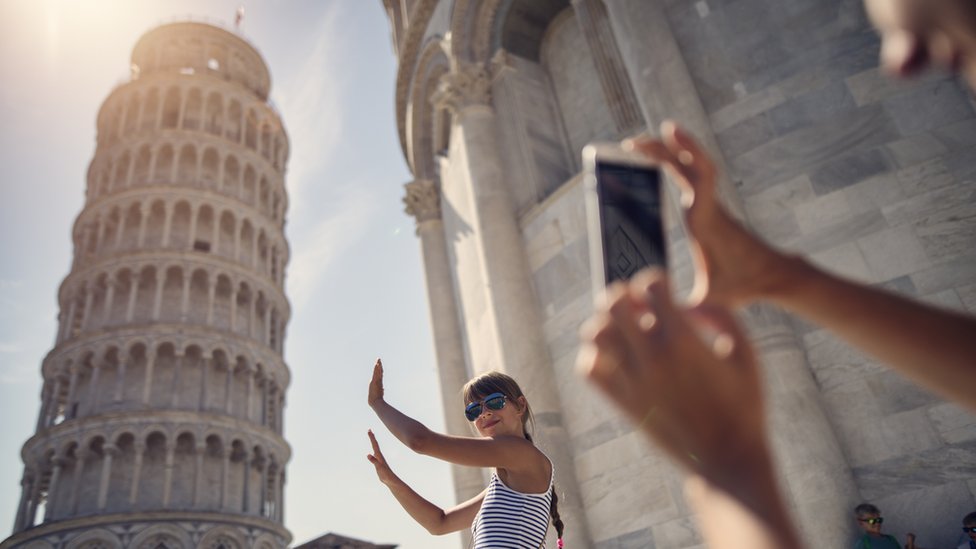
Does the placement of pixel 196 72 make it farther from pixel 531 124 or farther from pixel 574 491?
pixel 574 491

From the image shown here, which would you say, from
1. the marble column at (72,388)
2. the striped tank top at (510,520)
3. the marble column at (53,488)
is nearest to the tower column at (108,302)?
the marble column at (72,388)

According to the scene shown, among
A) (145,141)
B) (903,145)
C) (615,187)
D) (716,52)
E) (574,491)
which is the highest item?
(145,141)

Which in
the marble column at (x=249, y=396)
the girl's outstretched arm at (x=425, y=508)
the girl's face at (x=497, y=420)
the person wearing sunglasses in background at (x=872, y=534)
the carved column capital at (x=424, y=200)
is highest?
the marble column at (x=249, y=396)

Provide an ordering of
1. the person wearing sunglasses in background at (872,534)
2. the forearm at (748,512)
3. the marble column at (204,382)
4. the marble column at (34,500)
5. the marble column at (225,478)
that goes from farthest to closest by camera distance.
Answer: the marble column at (204,382), the marble column at (225,478), the marble column at (34,500), the person wearing sunglasses in background at (872,534), the forearm at (748,512)

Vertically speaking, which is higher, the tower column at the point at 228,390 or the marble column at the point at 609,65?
the tower column at the point at 228,390

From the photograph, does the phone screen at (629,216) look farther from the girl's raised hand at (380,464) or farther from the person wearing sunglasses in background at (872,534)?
the person wearing sunglasses in background at (872,534)

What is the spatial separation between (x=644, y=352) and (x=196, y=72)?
44.1 m

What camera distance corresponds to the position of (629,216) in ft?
3.96

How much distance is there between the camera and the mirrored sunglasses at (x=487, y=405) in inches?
100

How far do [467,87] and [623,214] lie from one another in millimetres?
10713

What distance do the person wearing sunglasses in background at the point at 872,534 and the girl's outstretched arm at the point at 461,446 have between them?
4.24m

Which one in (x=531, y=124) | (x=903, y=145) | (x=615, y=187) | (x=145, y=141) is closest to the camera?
(x=615, y=187)

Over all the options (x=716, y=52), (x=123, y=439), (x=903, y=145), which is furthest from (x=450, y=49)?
(x=123, y=439)

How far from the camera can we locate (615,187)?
1.21m
